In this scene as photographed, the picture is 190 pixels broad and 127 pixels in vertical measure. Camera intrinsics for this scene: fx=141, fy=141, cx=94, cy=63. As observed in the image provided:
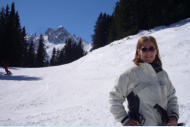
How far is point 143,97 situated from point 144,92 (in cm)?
7

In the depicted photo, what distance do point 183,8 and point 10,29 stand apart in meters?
29.7

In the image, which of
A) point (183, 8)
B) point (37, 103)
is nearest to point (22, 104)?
point (37, 103)

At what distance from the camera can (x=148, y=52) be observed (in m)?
2.11

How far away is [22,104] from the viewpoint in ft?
22.0

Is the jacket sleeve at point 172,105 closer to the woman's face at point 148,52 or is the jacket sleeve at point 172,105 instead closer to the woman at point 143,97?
the woman at point 143,97

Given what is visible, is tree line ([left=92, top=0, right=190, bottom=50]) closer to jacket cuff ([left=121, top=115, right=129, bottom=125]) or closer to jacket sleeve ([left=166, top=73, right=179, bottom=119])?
jacket sleeve ([left=166, top=73, right=179, bottom=119])

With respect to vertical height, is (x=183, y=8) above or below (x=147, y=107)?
above

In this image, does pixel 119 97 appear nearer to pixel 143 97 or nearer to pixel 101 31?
pixel 143 97

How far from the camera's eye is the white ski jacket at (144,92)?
187 cm

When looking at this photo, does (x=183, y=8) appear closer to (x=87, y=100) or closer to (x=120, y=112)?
(x=87, y=100)

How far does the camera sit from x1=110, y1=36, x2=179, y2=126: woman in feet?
6.11

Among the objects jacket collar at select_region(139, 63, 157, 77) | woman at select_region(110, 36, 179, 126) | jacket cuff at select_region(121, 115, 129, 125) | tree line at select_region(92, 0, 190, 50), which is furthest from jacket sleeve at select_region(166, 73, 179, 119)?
tree line at select_region(92, 0, 190, 50)

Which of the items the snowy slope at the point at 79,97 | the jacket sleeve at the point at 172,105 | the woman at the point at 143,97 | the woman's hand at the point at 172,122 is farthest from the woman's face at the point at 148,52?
the snowy slope at the point at 79,97

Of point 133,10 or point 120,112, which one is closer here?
point 120,112
